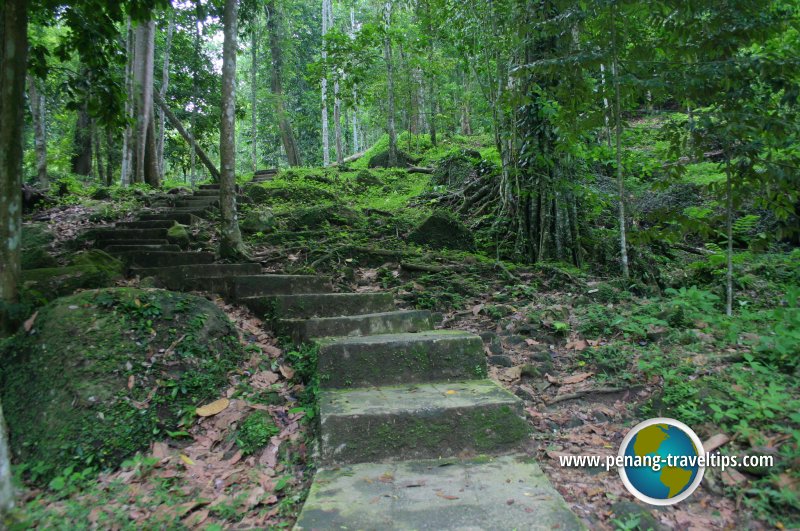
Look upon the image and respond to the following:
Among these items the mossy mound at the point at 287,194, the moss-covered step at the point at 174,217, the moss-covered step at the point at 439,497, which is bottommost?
the moss-covered step at the point at 439,497

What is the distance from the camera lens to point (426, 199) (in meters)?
10.2

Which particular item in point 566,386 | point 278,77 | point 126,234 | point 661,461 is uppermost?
point 278,77

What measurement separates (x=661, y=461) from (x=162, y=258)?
5983mm

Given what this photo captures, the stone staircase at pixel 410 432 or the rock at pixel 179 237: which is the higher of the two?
the rock at pixel 179 237

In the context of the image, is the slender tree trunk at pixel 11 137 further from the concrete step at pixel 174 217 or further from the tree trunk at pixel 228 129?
the concrete step at pixel 174 217

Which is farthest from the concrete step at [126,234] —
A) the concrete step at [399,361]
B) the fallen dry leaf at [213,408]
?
the concrete step at [399,361]

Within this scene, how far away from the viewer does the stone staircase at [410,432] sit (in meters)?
2.42

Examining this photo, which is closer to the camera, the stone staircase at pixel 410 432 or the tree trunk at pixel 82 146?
the stone staircase at pixel 410 432

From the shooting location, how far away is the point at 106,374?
3.30m

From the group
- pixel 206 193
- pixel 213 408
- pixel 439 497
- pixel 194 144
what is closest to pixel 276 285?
pixel 213 408

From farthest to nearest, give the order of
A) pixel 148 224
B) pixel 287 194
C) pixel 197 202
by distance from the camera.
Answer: pixel 287 194, pixel 197 202, pixel 148 224

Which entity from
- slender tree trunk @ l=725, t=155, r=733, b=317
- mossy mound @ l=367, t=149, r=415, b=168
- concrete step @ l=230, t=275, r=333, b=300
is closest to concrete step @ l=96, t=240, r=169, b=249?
concrete step @ l=230, t=275, r=333, b=300

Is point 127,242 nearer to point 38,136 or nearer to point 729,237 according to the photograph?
point 38,136

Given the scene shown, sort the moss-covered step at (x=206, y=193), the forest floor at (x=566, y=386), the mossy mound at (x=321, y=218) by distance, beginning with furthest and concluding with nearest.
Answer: the moss-covered step at (x=206, y=193), the mossy mound at (x=321, y=218), the forest floor at (x=566, y=386)
